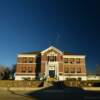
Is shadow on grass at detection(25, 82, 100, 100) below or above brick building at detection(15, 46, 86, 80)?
below

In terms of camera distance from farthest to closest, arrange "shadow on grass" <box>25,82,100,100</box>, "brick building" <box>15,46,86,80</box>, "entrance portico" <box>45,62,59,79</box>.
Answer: "brick building" <box>15,46,86,80</box> < "entrance portico" <box>45,62,59,79</box> < "shadow on grass" <box>25,82,100,100</box>

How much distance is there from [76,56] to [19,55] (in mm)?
17967

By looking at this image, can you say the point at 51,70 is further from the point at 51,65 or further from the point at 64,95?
the point at 64,95

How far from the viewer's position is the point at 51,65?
236 feet

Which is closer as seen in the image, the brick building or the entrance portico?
the entrance portico

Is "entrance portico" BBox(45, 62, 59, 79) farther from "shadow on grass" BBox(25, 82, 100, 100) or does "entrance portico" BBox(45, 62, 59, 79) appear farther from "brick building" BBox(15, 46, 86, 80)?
"shadow on grass" BBox(25, 82, 100, 100)

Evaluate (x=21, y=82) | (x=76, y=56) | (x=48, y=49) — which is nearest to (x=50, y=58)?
(x=48, y=49)

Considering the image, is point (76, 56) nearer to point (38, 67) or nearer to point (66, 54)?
point (66, 54)

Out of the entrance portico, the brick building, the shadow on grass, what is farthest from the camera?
the brick building

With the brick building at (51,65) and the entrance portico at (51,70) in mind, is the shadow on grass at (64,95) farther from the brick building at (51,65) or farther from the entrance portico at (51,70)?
the brick building at (51,65)

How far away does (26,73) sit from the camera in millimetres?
73062

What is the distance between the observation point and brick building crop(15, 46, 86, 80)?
236ft

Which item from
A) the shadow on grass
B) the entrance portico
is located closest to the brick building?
the entrance portico

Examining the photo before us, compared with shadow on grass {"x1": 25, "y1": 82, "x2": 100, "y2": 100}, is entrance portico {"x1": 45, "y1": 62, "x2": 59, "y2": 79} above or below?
above
